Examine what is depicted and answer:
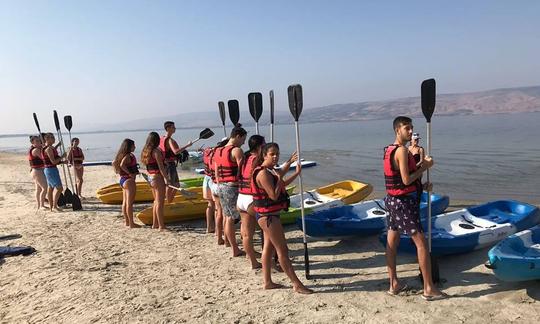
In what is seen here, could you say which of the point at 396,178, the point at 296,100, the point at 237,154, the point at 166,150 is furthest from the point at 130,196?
the point at 396,178

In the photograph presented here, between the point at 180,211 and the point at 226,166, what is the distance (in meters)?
3.17

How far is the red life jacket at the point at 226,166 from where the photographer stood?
537 cm

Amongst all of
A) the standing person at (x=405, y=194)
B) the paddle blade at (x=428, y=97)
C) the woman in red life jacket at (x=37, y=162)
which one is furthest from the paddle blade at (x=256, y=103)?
the woman in red life jacket at (x=37, y=162)

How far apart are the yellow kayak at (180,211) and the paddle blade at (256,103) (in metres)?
2.69

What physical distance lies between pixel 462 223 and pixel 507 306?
278 centimetres

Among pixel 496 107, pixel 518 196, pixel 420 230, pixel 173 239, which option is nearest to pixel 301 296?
pixel 420 230

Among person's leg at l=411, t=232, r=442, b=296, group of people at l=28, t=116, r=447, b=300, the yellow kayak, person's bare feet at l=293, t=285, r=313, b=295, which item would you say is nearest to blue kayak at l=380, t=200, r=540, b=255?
group of people at l=28, t=116, r=447, b=300

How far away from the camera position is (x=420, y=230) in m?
4.15

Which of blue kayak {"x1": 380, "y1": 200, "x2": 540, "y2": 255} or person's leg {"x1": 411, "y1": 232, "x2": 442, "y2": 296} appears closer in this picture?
person's leg {"x1": 411, "y1": 232, "x2": 442, "y2": 296}

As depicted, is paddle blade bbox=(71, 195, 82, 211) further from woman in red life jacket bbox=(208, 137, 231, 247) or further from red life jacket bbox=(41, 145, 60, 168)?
woman in red life jacket bbox=(208, 137, 231, 247)

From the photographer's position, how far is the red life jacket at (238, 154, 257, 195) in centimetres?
449

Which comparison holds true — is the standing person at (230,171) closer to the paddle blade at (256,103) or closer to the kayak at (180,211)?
the paddle blade at (256,103)

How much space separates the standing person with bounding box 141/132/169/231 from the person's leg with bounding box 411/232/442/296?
14.4 ft

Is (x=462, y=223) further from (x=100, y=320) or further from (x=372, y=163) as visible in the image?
(x=372, y=163)
